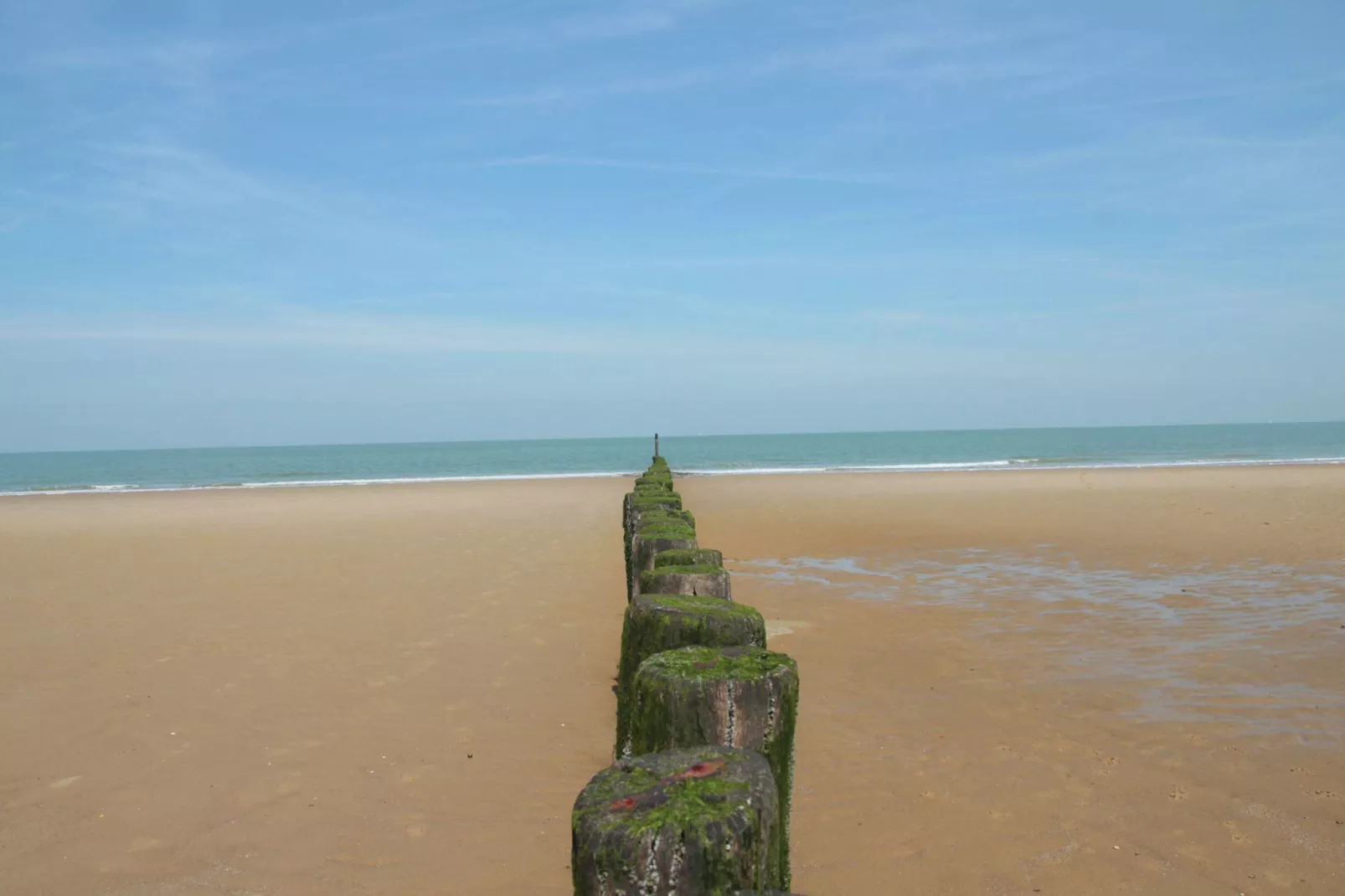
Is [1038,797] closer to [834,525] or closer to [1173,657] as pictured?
[1173,657]

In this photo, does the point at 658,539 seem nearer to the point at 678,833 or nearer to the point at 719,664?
the point at 719,664

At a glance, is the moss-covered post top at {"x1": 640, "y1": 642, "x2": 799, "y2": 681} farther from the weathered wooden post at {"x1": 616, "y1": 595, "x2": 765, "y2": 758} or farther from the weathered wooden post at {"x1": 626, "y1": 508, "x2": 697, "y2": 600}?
the weathered wooden post at {"x1": 626, "y1": 508, "x2": 697, "y2": 600}

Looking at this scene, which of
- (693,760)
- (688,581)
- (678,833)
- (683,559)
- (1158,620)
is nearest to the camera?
(678,833)

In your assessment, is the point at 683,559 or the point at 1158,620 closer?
the point at 683,559

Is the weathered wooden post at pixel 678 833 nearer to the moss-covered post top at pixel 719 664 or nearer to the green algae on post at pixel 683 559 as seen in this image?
the moss-covered post top at pixel 719 664

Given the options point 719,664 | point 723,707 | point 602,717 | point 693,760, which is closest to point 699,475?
point 602,717

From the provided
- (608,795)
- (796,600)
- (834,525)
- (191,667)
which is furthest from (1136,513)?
(608,795)

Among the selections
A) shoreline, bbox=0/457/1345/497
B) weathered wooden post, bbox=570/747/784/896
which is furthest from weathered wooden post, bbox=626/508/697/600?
shoreline, bbox=0/457/1345/497

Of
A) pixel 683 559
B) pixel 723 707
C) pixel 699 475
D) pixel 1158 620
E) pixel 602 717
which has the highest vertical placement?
pixel 683 559

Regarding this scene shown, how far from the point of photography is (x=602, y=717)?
632cm

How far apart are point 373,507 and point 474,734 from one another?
19432mm

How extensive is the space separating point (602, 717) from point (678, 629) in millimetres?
2781

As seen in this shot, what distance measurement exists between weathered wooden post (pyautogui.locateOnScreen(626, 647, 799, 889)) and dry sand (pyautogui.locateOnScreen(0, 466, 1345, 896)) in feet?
4.84

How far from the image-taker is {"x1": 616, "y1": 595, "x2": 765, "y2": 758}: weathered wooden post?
3.77 metres
